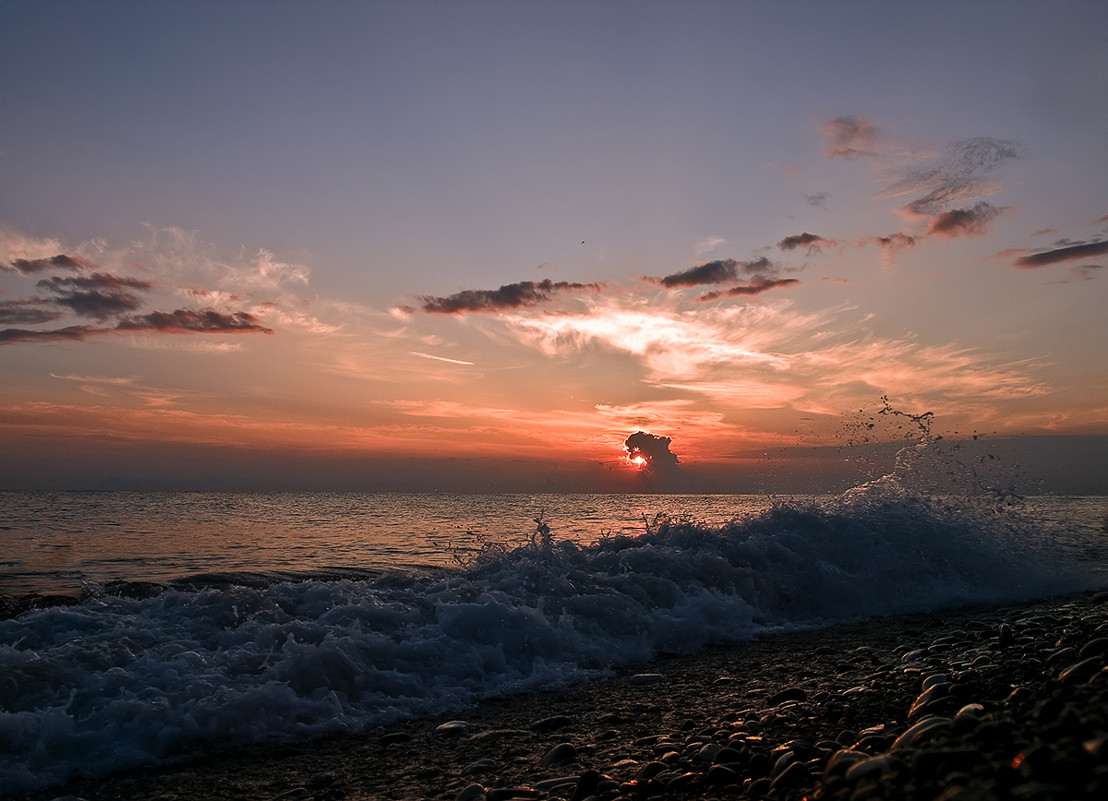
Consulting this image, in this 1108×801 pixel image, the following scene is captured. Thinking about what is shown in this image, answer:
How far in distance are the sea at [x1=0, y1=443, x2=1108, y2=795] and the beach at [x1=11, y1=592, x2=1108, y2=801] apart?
0.60 meters

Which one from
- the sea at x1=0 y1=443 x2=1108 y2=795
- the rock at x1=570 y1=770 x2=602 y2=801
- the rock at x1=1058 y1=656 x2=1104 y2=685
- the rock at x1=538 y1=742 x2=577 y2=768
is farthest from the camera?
the sea at x1=0 y1=443 x2=1108 y2=795

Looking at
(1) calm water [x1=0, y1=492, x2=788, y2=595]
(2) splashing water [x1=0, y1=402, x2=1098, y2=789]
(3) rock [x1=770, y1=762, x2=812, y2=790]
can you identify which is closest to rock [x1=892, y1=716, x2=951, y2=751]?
(3) rock [x1=770, y1=762, x2=812, y2=790]

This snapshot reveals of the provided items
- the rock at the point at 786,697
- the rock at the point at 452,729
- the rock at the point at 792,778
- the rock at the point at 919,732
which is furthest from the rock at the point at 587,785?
the rock at the point at 786,697

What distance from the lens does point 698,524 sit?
17.5 metres

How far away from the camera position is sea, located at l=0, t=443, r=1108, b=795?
23.9ft

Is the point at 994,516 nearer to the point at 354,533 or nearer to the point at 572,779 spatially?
the point at 572,779

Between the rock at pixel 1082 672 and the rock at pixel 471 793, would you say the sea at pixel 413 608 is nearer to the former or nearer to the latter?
the rock at pixel 471 793

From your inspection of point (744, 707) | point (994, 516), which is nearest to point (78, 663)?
point (744, 707)

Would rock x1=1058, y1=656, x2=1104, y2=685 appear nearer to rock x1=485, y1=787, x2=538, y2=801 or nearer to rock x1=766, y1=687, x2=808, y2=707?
rock x1=766, y1=687, x2=808, y2=707

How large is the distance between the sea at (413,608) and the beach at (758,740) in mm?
599

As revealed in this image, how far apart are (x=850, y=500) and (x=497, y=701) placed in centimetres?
1599

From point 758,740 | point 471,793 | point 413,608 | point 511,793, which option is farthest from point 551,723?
point 413,608

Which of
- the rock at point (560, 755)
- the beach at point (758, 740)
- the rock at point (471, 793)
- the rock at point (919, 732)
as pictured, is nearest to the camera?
the beach at point (758, 740)

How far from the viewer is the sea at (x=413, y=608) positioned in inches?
287
